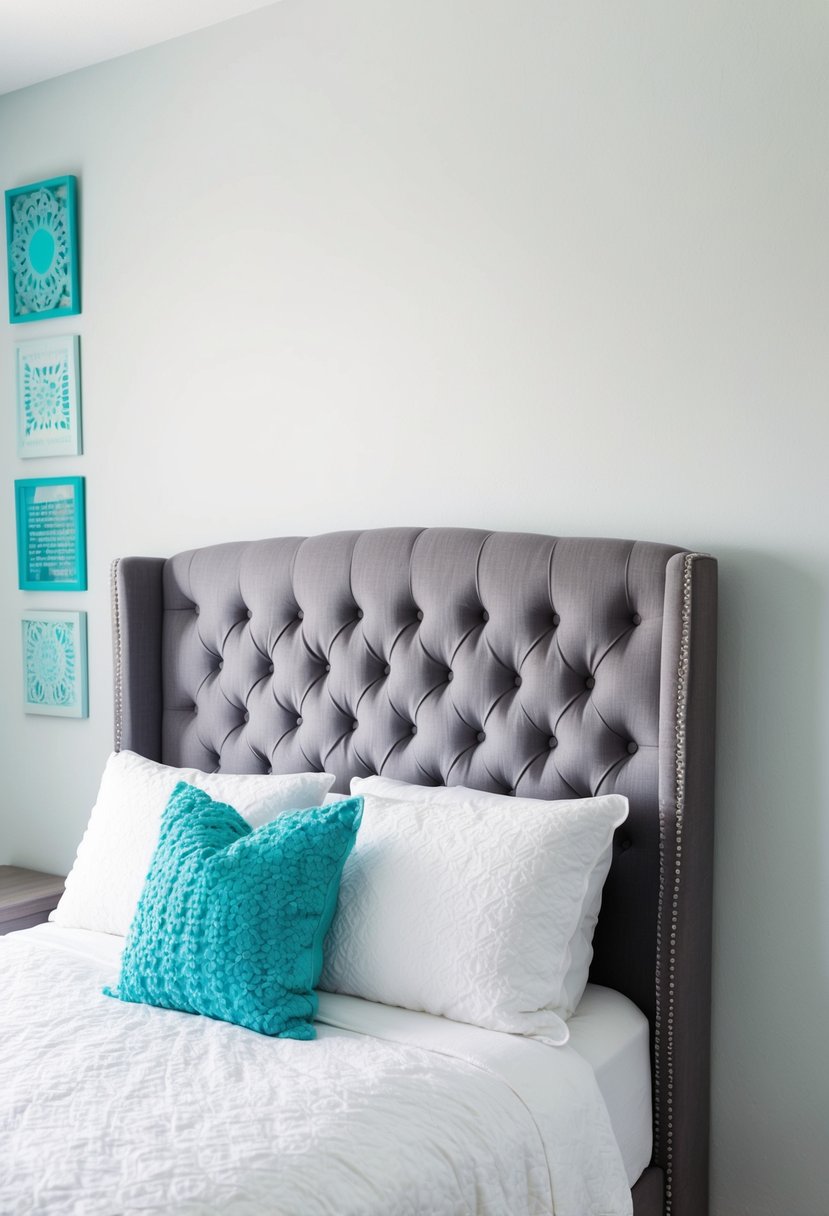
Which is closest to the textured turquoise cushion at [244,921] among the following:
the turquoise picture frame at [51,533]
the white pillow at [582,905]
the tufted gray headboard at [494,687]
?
the white pillow at [582,905]

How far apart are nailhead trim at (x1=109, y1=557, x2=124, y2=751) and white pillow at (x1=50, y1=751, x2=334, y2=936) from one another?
0.38 m

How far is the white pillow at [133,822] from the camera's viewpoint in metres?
2.15

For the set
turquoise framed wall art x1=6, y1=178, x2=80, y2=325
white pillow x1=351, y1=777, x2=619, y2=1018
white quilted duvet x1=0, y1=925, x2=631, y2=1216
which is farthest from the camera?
turquoise framed wall art x1=6, y1=178, x2=80, y2=325

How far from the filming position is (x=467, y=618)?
2.22 meters

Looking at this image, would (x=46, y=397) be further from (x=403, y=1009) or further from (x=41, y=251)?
(x=403, y=1009)

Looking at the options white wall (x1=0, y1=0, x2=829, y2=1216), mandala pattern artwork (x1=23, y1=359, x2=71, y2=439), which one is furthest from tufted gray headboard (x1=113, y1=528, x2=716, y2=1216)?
mandala pattern artwork (x1=23, y1=359, x2=71, y2=439)

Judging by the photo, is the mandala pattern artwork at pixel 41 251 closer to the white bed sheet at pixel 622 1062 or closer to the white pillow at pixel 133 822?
the white pillow at pixel 133 822

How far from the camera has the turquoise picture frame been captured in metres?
2.99

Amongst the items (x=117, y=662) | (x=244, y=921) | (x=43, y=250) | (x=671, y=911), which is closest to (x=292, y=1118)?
(x=244, y=921)

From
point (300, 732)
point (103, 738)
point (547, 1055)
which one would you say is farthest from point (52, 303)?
point (547, 1055)

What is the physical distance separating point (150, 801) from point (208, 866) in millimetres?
452

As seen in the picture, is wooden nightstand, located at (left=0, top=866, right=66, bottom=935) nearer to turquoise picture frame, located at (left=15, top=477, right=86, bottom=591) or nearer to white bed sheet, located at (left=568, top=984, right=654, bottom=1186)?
turquoise picture frame, located at (left=15, top=477, right=86, bottom=591)

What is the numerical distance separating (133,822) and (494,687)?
74 centimetres

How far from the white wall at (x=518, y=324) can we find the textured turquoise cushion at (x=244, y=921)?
0.74 metres
